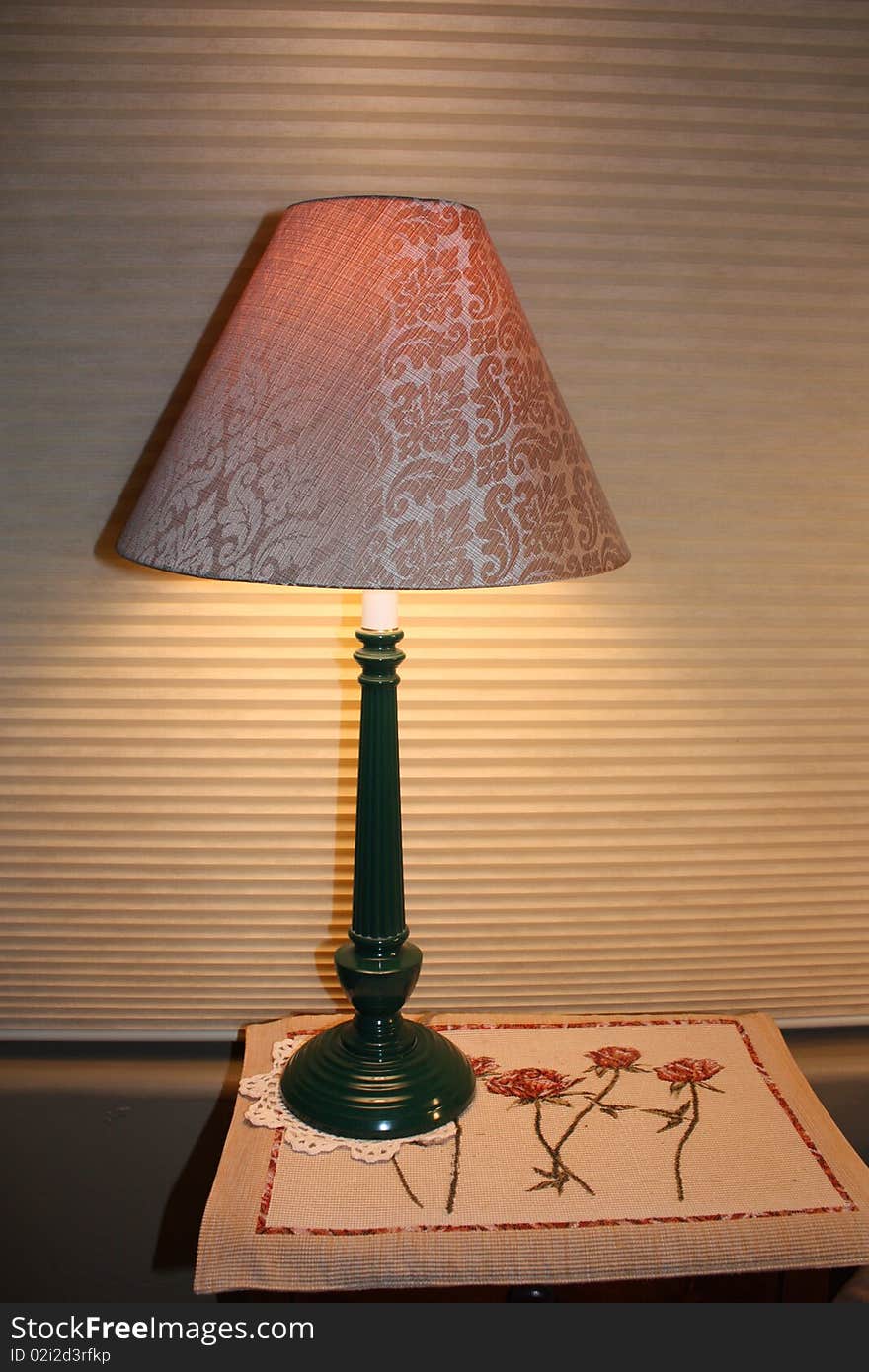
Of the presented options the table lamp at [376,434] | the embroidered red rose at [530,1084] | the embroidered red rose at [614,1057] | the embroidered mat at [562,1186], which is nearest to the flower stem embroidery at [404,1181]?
the embroidered mat at [562,1186]

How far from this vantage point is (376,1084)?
112 centimetres

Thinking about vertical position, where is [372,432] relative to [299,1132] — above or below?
above

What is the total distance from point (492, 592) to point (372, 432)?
481 mm

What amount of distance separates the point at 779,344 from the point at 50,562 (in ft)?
2.73

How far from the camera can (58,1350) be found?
43.2 inches

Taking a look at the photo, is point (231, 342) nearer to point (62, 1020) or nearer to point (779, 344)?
point (779, 344)

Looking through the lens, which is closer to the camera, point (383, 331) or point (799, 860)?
point (383, 331)

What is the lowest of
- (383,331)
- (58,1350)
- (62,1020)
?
(58,1350)

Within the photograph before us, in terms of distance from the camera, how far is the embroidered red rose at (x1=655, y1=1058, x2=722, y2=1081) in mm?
1226

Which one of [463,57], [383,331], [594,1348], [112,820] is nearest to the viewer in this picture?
[383,331]

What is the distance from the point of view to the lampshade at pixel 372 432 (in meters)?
0.87

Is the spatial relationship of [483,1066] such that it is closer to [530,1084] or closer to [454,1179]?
[530,1084]

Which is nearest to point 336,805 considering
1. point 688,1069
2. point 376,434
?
point 688,1069

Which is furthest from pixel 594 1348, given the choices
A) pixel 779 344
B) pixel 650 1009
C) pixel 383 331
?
pixel 779 344
